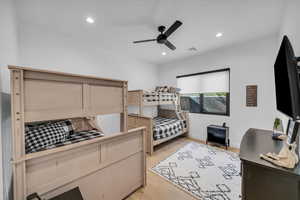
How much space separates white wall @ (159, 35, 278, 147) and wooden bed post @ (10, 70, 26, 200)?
12.6 ft

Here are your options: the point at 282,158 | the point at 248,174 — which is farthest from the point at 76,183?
the point at 282,158

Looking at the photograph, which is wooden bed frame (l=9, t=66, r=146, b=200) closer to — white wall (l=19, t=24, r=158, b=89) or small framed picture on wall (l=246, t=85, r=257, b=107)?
white wall (l=19, t=24, r=158, b=89)

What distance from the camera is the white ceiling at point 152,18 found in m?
1.78

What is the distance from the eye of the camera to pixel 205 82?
3748 millimetres

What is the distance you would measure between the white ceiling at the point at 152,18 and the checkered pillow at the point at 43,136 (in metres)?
1.78

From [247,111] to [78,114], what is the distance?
3565 mm

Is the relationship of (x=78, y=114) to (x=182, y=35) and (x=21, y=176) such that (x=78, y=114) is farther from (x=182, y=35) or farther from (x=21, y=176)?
(x=182, y=35)

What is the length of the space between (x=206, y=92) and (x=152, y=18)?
8.56 feet

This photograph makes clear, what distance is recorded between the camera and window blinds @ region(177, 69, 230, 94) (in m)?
3.42

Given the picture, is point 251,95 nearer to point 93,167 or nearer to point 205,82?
point 205,82

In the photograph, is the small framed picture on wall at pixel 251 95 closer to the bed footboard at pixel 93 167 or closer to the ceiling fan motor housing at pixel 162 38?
the ceiling fan motor housing at pixel 162 38

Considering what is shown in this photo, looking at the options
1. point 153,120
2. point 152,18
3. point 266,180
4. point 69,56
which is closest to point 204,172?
point 266,180

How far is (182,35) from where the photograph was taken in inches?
105

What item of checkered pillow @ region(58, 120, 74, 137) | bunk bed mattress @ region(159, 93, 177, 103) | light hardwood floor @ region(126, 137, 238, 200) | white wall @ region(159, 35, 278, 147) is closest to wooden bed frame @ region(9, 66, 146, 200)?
light hardwood floor @ region(126, 137, 238, 200)
